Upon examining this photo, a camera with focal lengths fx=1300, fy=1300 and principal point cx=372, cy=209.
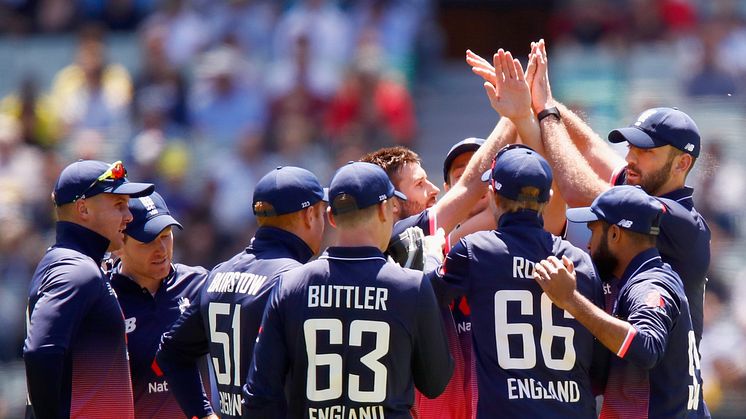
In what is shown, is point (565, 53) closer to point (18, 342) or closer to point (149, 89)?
point (149, 89)

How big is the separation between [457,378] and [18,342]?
6.88m

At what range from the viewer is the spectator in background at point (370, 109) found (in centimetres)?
1304

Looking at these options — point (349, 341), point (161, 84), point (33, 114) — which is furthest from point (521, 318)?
point (33, 114)

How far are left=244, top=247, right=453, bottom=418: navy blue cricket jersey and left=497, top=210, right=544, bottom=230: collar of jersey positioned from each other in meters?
0.47

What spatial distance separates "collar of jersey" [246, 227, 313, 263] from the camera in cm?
582

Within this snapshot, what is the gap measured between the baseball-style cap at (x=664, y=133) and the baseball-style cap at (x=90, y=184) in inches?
91.8

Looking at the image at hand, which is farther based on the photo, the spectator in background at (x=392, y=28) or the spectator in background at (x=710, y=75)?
the spectator in background at (x=392, y=28)

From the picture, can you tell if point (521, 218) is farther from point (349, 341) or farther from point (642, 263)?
point (349, 341)

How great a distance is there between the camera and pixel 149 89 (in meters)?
13.8

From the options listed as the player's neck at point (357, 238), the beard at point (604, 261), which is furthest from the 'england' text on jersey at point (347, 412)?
the beard at point (604, 261)

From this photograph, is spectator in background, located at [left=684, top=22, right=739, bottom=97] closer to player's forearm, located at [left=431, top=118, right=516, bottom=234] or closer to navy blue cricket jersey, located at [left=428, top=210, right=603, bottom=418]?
player's forearm, located at [left=431, top=118, right=516, bottom=234]

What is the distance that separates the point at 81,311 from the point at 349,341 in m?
1.33

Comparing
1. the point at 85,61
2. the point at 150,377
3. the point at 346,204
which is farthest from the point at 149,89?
the point at 346,204

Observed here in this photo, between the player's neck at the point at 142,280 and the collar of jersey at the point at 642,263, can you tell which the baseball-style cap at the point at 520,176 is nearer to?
the collar of jersey at the point at 642,263
